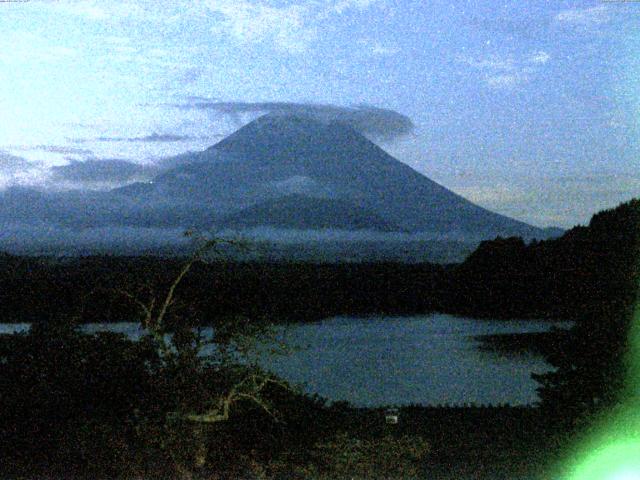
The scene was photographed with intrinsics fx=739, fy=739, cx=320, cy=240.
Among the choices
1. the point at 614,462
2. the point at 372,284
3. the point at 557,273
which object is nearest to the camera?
the point at 614,462

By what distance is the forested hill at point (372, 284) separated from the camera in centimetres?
686

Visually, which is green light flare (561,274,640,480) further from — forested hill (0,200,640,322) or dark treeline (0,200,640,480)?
forested hill (0,200,640,322)

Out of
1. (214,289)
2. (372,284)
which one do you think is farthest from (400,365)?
(372,284)

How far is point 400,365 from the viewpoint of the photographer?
13281mm

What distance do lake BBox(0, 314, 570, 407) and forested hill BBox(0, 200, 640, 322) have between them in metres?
0.50

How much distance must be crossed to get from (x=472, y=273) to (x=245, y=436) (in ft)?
55.0

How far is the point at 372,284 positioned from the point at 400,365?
33.9 ft

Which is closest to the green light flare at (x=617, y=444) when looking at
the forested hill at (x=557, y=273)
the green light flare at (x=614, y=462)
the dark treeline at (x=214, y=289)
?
the green light flare at (x=614, y=462)

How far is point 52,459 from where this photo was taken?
6.13 meters

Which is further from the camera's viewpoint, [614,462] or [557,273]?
[557,273]

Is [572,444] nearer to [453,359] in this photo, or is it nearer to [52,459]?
[52,459]

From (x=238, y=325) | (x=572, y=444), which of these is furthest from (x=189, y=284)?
(x=572, y=444)

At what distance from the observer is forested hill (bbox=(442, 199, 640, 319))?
642 centimetres

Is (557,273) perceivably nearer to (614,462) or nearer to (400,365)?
(400,365)
